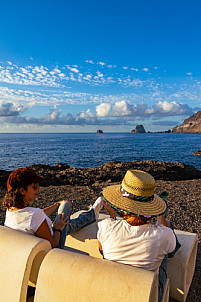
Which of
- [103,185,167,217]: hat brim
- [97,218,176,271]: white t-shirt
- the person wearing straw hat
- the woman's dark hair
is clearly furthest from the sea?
[97,218,176,271]: white t-shirt

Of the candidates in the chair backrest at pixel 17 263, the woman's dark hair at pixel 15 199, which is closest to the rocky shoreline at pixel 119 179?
the chair backrest at pixel 17 263

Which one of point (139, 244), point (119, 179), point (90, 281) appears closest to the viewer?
point (90, 281)

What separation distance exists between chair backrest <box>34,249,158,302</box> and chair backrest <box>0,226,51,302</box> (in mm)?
139

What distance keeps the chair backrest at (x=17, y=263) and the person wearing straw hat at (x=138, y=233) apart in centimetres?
67

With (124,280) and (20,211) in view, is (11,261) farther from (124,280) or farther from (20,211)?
(124,280)

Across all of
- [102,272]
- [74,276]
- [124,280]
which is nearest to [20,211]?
[74,276]

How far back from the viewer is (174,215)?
5633mm

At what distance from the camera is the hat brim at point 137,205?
2.15 meters

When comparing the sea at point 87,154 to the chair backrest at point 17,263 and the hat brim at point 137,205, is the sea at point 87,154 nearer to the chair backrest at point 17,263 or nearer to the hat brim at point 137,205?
the hat brim at point 137,205

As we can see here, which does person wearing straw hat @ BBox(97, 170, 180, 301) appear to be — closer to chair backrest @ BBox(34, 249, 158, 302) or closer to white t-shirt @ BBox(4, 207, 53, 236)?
chair backrest @ BBox(34, 249, 158, 302)

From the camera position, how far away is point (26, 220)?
241cm

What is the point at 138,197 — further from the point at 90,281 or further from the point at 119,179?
the point at 119,179

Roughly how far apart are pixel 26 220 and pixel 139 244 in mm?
1259

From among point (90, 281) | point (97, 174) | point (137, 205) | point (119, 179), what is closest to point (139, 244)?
point (137, 205)
